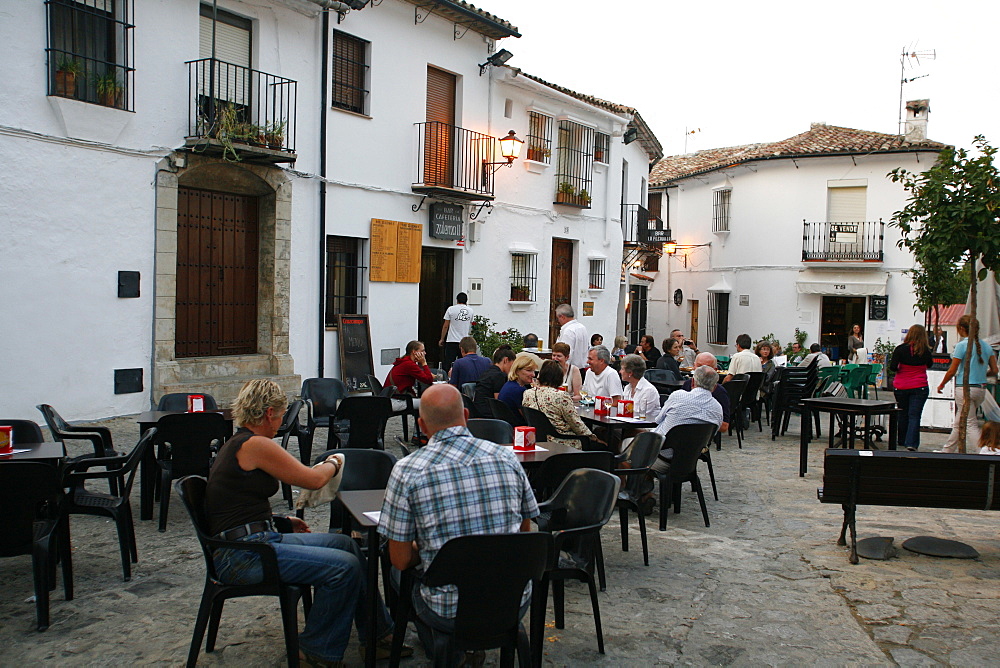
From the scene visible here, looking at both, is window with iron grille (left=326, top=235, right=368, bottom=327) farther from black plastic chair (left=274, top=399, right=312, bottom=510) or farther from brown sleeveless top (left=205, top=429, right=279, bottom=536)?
brown sleeveless top (left=205, top=429, right=279, bottom=536)

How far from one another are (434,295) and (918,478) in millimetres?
10223

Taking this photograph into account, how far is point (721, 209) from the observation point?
84.3 ft

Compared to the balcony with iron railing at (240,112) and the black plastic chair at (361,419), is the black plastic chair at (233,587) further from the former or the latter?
the balcony with iron railing at (240,112)

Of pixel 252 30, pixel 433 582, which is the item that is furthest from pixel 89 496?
pixel 252 30

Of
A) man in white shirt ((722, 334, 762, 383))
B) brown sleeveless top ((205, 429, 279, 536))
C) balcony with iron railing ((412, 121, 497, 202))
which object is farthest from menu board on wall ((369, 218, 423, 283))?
brown sleeveless top ((205, 429, 279, 536))

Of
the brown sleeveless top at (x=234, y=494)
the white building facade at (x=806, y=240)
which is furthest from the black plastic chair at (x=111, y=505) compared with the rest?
the white building facade at (x=806, y=240)

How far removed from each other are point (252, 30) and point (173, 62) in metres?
1.56

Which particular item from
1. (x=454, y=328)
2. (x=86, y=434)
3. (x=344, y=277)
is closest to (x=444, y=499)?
(x=86, y=434)

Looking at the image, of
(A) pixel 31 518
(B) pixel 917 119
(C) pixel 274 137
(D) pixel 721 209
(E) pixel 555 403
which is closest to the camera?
(A) pixel 31 518

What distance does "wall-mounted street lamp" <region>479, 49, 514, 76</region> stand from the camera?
14766mm

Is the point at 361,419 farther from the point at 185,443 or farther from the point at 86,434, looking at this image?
the point at 86,434

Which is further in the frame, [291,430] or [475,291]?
[475,291]

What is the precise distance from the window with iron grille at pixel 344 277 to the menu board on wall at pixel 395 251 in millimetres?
218

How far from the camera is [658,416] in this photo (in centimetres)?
678
